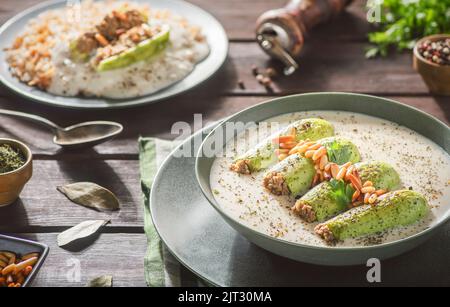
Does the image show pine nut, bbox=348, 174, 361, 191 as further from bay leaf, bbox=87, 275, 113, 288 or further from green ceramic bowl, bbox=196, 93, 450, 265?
bay leaf, bbox=87, 275, 113, 288

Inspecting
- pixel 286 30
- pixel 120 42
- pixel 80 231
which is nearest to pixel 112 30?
pixel 120 42

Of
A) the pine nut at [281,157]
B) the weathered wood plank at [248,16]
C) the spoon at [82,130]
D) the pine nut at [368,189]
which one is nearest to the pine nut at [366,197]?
the pine nut at [368,189]

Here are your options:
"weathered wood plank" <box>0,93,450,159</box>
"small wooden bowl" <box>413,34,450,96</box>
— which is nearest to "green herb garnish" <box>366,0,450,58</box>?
"small wooden bowl" <box>413,34,450,96</box>

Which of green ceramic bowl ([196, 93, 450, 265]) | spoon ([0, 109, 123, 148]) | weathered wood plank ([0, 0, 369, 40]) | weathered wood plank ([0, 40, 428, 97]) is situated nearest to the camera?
green ceramic bowl ([196, 93, 450, 265])

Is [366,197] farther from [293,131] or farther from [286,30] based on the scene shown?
[286,30]
